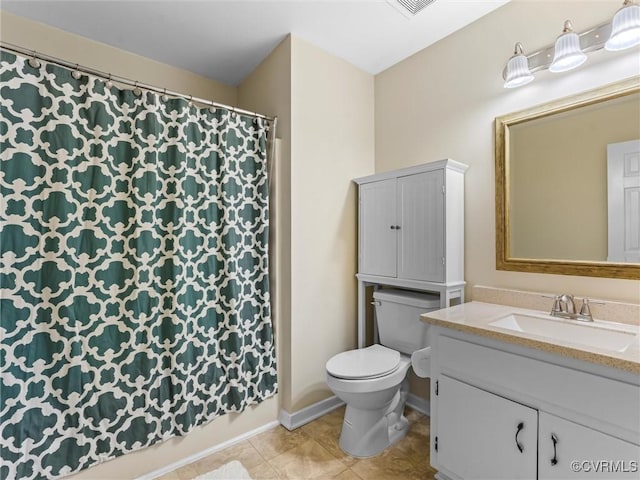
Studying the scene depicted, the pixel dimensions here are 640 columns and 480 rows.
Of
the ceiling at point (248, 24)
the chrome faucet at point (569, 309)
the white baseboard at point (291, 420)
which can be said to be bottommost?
the white baseboard at point (291, 420)

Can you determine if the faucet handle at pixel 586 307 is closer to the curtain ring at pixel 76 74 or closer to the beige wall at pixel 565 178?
the beige wall at pixel 565 178

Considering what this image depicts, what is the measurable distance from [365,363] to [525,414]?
83cm

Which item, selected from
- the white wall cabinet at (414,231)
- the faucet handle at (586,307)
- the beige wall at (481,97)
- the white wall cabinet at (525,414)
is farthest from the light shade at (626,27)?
the white wall cabinet at (525,414)

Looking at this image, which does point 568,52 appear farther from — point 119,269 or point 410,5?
point 119,269

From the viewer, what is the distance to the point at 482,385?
1.32 metres

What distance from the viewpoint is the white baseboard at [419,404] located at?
213 cm

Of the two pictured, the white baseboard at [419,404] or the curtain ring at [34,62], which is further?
the white baseboard at [419,404]

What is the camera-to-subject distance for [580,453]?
1064 millimetres

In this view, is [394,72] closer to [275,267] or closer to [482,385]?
[275,267]

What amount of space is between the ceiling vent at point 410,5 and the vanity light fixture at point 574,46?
0.56m

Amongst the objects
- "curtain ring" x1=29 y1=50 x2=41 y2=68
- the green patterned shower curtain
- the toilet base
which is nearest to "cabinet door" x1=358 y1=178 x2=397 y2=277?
the green patterned shower curtain

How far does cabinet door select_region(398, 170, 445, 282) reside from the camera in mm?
1854

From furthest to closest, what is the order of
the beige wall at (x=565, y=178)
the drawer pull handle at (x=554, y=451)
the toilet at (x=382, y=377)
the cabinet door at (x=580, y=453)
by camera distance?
the toilet at (x=382, y=377) < the beige wall at (x=565, y=178) < the drawer pull handle at (x=554, y=451) < the cabinet door at (x=580, y=453)

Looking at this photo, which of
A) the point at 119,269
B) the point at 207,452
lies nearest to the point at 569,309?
the point at 207,452
